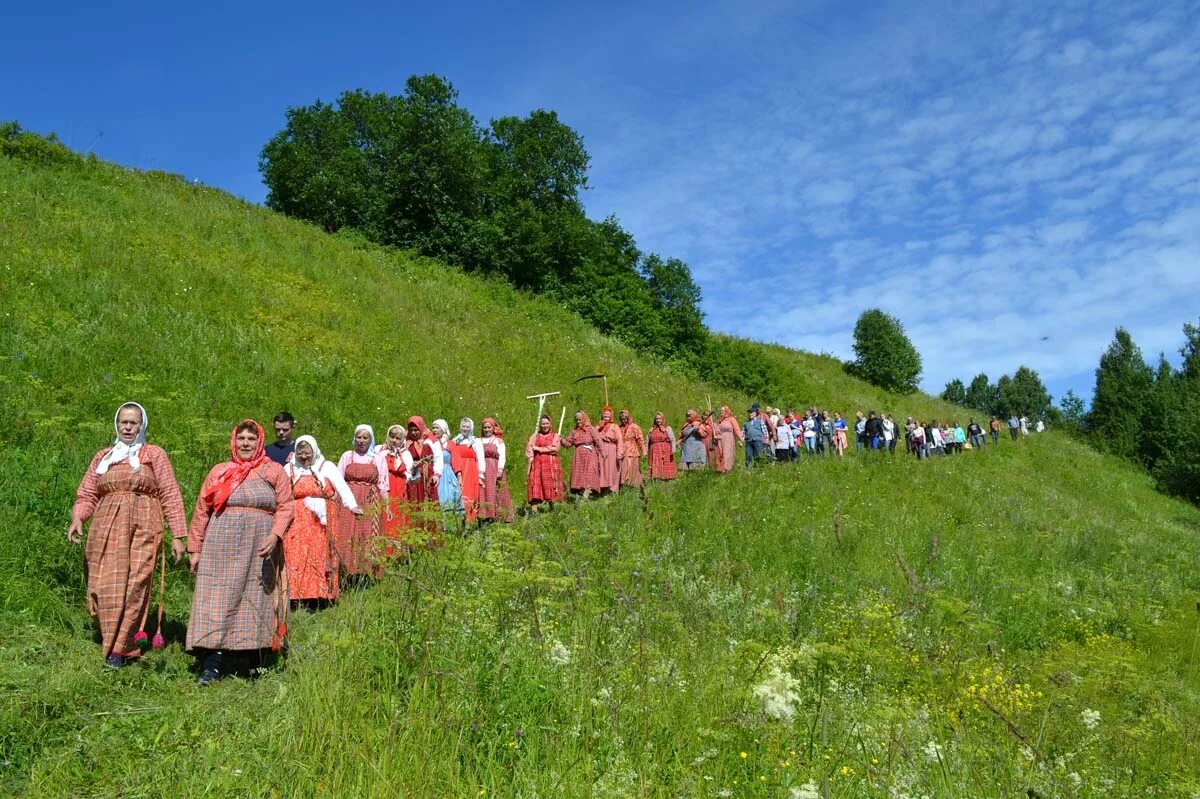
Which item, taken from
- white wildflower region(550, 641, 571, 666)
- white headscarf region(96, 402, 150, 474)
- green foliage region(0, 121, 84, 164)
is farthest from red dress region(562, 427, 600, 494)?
green foliage region(0, 121, 84, 164)

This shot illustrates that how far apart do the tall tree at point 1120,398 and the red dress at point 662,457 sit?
48138mm

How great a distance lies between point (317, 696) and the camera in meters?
3.64

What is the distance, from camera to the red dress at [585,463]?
49.1ft

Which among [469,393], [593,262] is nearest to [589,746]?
[469,393]

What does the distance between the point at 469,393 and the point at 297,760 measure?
54.2 ft

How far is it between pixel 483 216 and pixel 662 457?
26.7m

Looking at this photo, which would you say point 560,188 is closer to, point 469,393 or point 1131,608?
point 469,393


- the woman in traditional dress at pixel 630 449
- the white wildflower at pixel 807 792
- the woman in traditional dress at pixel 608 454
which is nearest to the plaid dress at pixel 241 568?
the white wildflower at pixel 807 792

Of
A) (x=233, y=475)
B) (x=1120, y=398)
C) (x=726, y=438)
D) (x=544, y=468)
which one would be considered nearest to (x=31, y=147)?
(x=544, y=468)

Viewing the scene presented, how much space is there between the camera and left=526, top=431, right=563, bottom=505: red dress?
552 inches

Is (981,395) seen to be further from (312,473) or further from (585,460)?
(312,473)

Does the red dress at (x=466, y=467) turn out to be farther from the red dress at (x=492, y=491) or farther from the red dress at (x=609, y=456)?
the red dress at (x=609, y=456)

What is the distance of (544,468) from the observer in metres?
14.1

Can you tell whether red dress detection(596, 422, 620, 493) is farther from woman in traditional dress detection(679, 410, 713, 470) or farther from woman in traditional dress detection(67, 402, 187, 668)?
woman in traditional dress detection(67, 402, 187, 668)
